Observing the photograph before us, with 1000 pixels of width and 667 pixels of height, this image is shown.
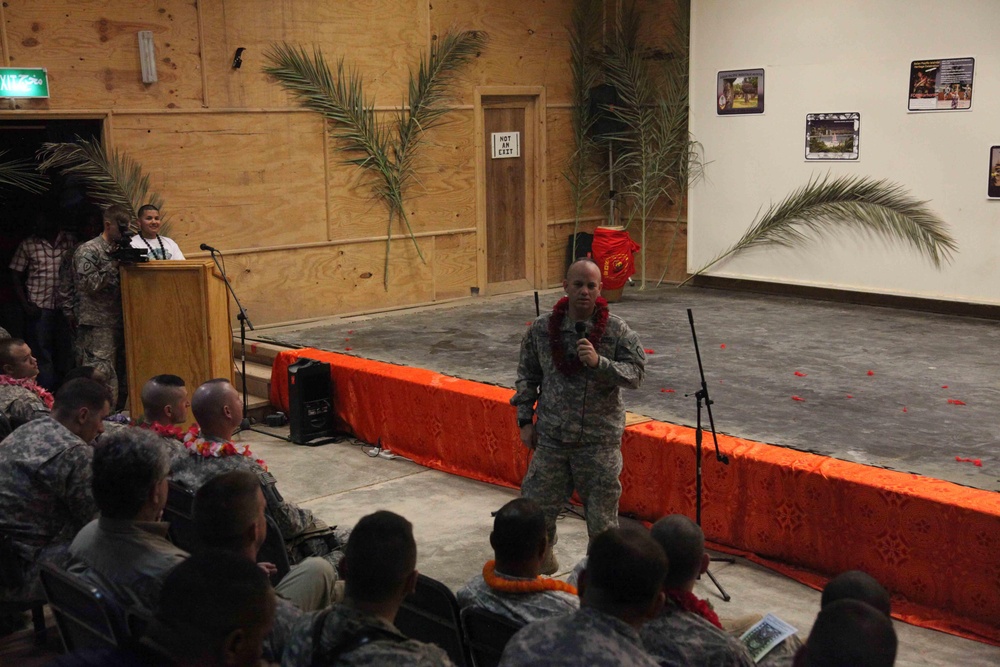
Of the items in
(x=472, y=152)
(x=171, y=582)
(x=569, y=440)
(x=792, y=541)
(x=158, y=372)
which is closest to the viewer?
(x=171, y=582)

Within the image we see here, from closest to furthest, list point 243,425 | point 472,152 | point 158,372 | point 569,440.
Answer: point 569,440 → point 158,372 → point 243,425 → point 472,152

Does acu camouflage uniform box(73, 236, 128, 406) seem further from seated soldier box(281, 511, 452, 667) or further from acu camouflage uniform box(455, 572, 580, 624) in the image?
seated soldier box(281, 511, 452, 667)

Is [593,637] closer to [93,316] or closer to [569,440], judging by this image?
[569,440]

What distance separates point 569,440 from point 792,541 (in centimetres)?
143

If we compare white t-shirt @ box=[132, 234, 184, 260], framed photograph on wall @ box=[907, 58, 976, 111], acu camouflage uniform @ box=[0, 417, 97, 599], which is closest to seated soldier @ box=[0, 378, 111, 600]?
acu camouflage uniform @ box=[0, 417, 97, 599]

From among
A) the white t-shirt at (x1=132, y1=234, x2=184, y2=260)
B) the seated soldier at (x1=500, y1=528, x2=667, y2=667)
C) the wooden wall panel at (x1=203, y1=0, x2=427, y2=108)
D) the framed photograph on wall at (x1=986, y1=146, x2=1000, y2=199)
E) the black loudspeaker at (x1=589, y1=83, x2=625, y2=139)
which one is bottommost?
the seated soldier at (x1=500, y1=528, x2=667, y2=667)

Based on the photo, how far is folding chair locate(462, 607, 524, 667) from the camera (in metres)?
2.84

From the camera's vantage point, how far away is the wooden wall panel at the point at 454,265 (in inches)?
443

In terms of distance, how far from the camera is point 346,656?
2.31 metres

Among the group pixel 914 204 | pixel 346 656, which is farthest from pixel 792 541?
pixel 914 204

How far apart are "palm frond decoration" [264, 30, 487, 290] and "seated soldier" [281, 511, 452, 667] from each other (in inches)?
312

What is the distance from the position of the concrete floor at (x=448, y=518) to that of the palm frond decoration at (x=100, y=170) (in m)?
2.35

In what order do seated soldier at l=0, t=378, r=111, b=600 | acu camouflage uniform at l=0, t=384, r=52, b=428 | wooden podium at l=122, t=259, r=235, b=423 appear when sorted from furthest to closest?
wooden podium at l=122, t=259, r=235, b=423 < acu camouflage uniform at l=0, t=384, r=52, b=428 < seated soldier at l=0, t=378, r=111, b=600

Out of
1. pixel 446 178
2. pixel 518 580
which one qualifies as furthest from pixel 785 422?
pixel 446 178
